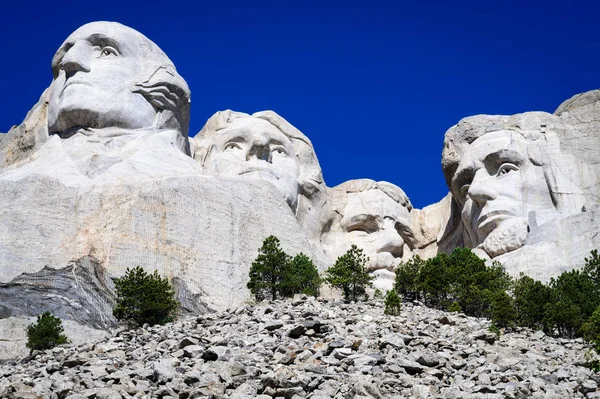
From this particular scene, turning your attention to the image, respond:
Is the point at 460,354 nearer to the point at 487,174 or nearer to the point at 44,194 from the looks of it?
the point at 44,194

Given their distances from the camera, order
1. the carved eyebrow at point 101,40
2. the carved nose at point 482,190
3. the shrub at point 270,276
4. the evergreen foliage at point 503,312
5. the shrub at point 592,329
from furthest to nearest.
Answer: the carved nose at point 482,190 < the carved eyebrow at point 101,40 < the shrub at point 270,276 < the evergreen foliage at point 503,312 < the shrub at point 592,329

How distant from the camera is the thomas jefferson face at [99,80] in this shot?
1781 inches

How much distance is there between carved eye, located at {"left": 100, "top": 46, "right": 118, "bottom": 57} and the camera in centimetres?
4703

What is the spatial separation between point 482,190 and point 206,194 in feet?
36.2

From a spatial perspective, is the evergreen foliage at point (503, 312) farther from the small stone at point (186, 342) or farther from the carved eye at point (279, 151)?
the carved eye at point (279, 151)

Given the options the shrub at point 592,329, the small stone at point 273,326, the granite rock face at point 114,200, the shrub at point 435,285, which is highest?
the granite rock face at point 114,200

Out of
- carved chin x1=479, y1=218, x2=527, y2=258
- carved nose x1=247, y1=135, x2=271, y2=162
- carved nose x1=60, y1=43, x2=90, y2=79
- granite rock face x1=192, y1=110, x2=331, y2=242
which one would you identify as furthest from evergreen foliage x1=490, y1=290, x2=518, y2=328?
carved nose x1=60, y1=43, x2=90, y2=79

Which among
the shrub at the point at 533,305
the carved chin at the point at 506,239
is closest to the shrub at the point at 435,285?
the shrub at the point at 533,305

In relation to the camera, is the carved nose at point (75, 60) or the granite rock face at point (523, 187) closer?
the granite rock face at point (523, 187)

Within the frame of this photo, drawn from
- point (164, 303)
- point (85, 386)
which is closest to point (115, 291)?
point (164, 303)

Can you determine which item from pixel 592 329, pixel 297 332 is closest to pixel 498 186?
pixel 592 329

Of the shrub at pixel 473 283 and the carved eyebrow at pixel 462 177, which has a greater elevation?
the carved eyebrow at pixel 462 177

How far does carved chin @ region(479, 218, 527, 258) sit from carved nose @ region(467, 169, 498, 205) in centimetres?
145

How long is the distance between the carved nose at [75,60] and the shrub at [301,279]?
12903mm
